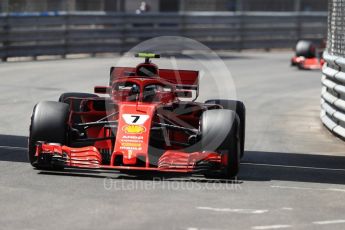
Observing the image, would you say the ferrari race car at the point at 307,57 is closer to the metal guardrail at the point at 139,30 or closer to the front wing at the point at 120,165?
the metal guardrail at the point at 139,30

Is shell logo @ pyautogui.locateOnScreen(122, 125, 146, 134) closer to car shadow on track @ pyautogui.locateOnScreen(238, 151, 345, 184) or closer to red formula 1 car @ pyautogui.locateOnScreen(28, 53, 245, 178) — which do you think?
red formula 1 car @ pyautogui.locateOnScreen(28, 53, 245, 178)

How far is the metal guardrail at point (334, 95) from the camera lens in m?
14.9

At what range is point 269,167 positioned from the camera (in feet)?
38.3

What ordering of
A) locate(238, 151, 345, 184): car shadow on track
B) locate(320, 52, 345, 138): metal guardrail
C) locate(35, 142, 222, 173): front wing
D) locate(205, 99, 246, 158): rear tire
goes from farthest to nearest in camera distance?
locate(320, 52, 345, 138): metal guardrail, locate(205, 99, 246, 158): rear tire, locate(238, 151, 345, 184): car shadow on track, locate(35, 142, 222, 173): front wing

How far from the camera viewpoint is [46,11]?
33.4 metres

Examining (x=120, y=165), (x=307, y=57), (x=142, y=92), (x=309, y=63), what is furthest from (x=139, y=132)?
(x=307, y=57)

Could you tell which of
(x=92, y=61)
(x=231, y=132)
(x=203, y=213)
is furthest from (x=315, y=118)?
(x=92, y=61)

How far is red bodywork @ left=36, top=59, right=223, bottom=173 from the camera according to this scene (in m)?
10.2

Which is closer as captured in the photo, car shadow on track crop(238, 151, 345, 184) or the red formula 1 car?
the red formula 1 car

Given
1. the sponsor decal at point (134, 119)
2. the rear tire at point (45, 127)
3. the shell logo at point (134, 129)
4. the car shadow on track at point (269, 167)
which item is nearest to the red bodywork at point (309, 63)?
the car shadow on track at point (269, 167)

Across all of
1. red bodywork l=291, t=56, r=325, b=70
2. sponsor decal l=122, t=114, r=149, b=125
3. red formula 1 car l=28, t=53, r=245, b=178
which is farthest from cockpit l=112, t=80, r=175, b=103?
red bodywork l=291, t=56, r=325, b=70

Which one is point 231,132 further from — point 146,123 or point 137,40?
point 137,40

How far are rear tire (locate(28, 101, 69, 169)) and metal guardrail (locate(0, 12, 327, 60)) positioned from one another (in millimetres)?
18346

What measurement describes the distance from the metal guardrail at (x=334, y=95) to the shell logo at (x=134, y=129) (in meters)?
4.92
